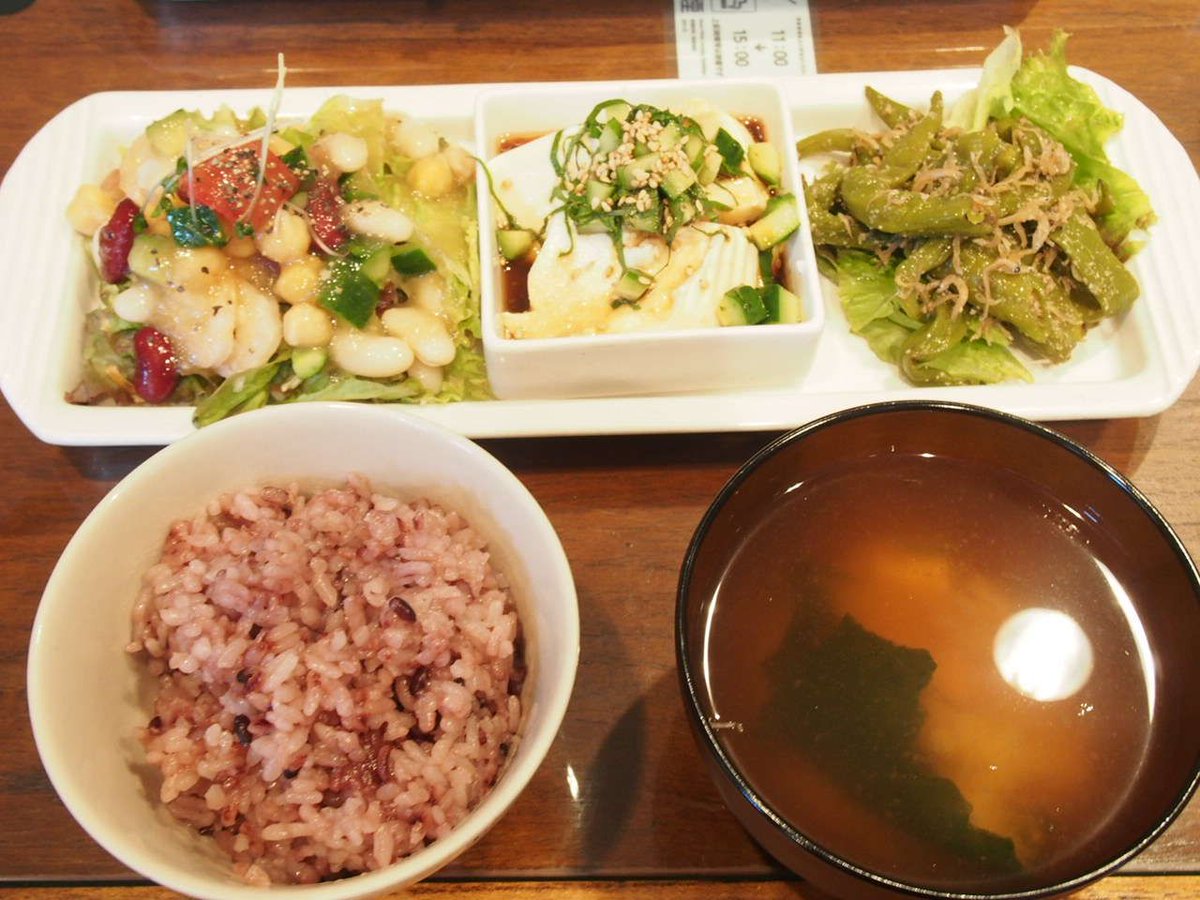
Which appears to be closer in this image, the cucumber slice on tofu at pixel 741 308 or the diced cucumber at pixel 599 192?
the cucumber slice on tofu at pixel 741 308

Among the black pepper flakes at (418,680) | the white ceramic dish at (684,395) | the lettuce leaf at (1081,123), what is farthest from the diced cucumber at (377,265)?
the lettuce leaf at (1081,123)

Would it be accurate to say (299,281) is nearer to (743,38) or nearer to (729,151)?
(729,151)

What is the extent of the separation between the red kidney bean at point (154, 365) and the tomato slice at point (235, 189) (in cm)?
27

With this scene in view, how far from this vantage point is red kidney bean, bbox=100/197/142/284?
190cm

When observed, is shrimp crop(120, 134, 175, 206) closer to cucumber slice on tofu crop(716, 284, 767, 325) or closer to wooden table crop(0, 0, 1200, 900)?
wooden table crop(0, 0, 1200, 900)

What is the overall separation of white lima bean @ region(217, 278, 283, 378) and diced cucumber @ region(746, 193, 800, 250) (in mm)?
984

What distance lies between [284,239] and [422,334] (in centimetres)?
33

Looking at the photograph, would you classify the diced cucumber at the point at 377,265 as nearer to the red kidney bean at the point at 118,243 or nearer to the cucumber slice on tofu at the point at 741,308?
the red kidney bean at the point at 118,243

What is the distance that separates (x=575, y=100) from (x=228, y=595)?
138 cm

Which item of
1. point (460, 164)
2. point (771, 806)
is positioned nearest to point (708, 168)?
point (460, 164)

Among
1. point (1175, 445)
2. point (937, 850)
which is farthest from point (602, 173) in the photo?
point (937, 850)

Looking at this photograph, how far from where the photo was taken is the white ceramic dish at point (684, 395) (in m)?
1.77

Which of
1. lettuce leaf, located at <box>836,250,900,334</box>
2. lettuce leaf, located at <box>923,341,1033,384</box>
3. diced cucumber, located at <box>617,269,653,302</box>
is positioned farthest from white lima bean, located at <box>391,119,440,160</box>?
lettuce leaf, located at <box>923,341,1033,384</box>

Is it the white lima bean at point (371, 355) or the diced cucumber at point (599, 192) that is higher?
the diced cucumber at point (599, 192)
